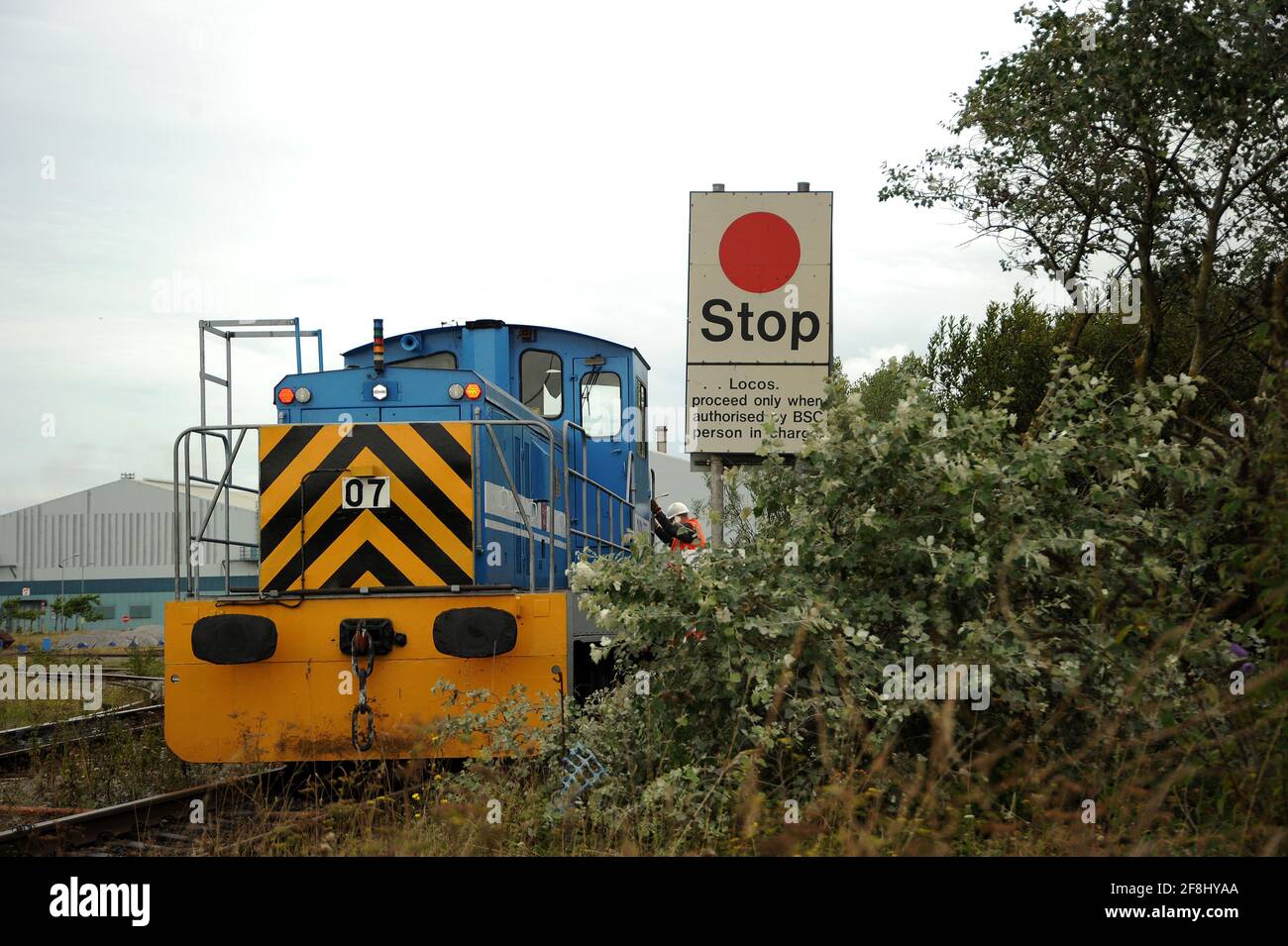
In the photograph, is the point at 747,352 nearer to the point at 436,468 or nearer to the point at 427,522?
the point at 436,468

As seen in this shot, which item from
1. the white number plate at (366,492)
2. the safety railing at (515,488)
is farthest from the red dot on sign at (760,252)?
the white number plate at (366,492)

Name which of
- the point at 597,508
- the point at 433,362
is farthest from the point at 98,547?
the point at 597,508

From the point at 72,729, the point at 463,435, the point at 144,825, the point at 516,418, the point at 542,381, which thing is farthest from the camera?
the point at 542,381

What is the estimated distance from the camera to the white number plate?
267 inches

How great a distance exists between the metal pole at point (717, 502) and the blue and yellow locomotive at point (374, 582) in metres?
0.91

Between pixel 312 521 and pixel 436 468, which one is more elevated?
pixel 436 468

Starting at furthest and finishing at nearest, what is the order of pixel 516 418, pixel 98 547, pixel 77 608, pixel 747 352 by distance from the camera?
pixel 98 547 < pixel 77 608 < pixel 516 418 < pixel 747 352

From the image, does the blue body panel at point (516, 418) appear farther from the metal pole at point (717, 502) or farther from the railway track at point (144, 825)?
the railway track at point (144, 825)

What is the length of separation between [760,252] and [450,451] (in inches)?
83.2

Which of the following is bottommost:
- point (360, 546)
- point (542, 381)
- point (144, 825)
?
point (144, 825)

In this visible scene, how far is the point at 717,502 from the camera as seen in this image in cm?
586

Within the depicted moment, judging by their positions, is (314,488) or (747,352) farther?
(314,488)

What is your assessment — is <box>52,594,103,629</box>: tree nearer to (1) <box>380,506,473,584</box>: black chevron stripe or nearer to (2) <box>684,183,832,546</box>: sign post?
(1) <box>380,506,473,584</box>: black chevron stripe

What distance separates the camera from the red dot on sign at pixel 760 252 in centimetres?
643
